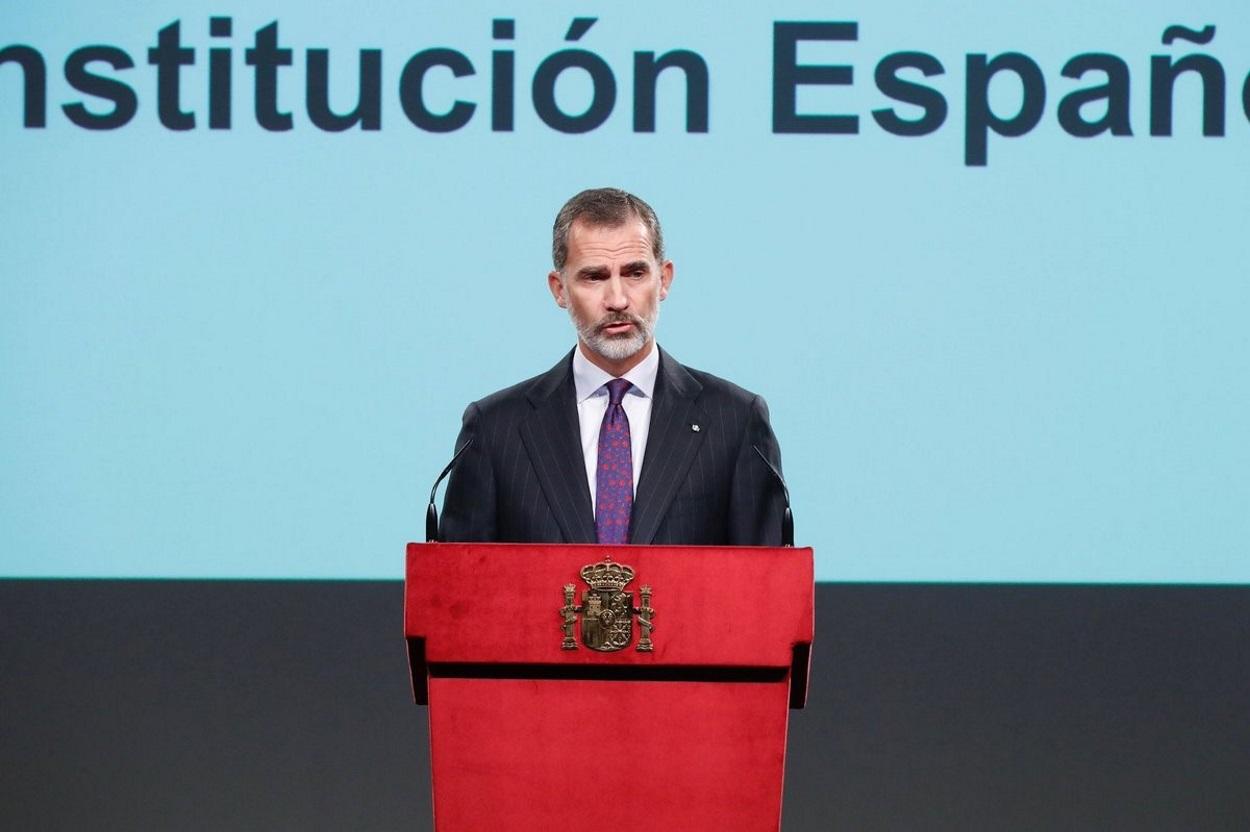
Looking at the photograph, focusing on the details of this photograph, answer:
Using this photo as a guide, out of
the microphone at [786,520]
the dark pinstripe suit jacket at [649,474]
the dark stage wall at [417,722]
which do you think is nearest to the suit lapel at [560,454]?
the dark pinstripe suit jacket at [649,474]

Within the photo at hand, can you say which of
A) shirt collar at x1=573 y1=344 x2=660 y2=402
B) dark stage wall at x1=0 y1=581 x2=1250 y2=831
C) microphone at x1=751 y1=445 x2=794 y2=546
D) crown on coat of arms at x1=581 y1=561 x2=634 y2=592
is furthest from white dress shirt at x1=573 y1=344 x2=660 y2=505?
dark stage wall at x1=0 y1=581 x2=1250 y2=831

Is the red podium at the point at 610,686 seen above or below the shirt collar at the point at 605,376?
below

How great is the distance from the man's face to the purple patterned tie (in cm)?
8

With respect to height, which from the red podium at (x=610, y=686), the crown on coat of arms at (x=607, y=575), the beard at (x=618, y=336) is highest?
the beard at (x=618, y=336)

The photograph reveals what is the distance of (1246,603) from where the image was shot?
13.0 feet

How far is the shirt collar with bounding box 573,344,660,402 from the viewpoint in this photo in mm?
2238

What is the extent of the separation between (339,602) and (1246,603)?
224 centimetres

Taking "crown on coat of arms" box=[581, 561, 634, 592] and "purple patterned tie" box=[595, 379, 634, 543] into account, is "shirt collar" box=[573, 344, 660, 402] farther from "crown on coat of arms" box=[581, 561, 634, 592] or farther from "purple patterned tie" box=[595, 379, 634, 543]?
"crown on coat of arms" box=[581, 561, 634, 592]

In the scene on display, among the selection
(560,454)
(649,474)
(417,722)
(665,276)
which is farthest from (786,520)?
(417,722)

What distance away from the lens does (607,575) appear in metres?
1.77

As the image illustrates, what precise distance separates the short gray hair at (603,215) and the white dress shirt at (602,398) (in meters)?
0.15

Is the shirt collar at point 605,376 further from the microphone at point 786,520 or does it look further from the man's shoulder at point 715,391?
the microphone at point 786,520

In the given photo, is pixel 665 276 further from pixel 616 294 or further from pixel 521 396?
pixel 521 396

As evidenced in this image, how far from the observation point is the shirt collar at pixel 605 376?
88.1 inches
